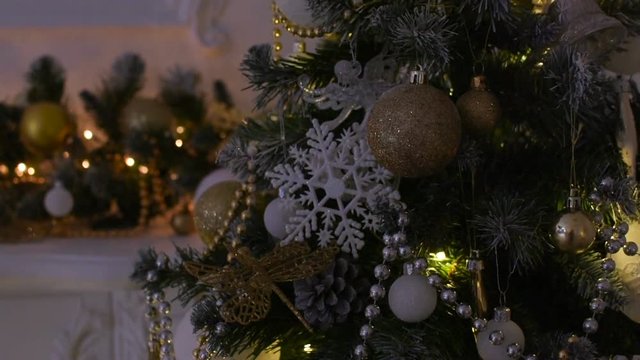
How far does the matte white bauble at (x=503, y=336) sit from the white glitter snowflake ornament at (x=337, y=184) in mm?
130

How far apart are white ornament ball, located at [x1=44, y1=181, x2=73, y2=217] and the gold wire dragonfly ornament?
59 centimetres

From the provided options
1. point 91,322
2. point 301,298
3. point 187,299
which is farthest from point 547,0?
point 91,322

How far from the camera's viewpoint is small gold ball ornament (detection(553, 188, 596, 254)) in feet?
1.84

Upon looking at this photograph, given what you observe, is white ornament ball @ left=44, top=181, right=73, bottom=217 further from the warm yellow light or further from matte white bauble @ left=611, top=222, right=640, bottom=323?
matte white bauble @ left=611, top=222, right=640, bottom=323

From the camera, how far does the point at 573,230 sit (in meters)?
0.56

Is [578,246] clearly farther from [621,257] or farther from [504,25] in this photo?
[504,25]

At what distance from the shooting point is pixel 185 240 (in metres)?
1.18

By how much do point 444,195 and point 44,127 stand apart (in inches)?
30.1

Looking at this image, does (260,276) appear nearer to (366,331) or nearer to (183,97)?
(366,331)

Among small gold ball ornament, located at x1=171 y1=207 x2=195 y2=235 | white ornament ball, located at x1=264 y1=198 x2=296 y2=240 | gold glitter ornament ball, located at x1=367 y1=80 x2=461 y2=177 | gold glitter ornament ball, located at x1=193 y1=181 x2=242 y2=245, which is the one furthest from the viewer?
small gold ball ornament, located at x1=171 y1=207 x2=195 y2=235

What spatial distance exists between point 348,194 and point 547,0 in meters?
0.27

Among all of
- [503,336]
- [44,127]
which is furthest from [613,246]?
[44,127]

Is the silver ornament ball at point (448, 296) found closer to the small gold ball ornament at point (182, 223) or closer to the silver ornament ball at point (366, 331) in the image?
the silver ornament ball at point (366, 331)

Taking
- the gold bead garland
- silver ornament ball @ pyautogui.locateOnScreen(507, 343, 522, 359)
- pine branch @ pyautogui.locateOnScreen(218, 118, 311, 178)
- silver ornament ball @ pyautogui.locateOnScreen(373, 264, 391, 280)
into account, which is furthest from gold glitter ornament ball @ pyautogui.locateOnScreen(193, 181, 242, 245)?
silver ornament ball @ pyautogui.locateOnScreen(507, 343, 522, 359)
